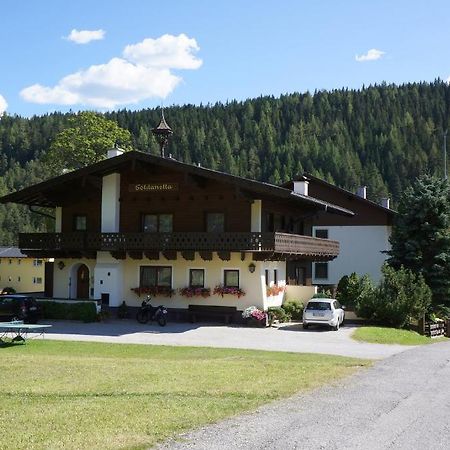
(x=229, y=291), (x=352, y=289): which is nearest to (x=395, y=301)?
(x=352, y=289)

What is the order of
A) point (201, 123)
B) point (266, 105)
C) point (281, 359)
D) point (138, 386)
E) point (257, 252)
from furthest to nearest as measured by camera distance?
1. point (266, 105)
2. point (201, 123)
3. point (257, 252)
4. point (281, 359)
5. point (138, 386)

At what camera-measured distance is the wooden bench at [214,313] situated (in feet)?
96.9

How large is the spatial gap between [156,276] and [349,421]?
21861 mm

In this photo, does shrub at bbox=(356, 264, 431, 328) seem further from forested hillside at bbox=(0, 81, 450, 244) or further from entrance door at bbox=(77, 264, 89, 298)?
forested hillside at bbox=(0, 81, 450, 244)

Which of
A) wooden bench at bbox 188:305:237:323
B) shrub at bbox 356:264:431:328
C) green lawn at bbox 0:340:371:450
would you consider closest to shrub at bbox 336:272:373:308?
shrub at bbox 356:264:431:328

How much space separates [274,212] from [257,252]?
427cm

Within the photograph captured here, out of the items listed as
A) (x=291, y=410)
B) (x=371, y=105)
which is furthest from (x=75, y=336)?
(x=371, y=105)

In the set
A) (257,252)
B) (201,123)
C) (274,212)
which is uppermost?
(201,123)

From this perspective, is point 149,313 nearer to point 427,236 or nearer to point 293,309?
point 293,309

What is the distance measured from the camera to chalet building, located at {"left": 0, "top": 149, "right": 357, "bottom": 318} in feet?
96.3

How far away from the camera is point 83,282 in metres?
33.9

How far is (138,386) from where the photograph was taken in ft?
43.0

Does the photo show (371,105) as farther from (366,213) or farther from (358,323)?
(358,323)

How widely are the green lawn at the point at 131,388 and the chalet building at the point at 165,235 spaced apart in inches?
371
